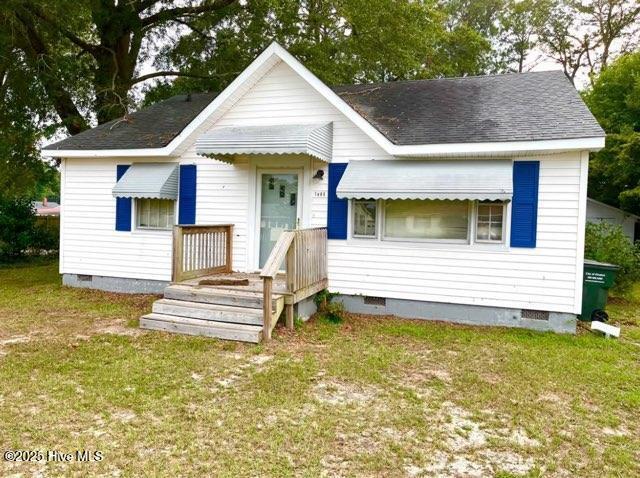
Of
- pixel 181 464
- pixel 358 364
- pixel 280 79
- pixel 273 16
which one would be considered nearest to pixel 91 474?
pixel 181 464

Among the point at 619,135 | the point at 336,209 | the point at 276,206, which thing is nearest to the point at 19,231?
the point at 276,206

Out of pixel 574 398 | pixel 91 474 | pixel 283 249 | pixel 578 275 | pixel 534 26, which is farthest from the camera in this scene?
pixel 534 26

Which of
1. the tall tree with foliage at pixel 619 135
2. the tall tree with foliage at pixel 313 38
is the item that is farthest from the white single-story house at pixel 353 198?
A: the tall tree with foliage at pixel 619 135

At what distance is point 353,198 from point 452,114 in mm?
2496

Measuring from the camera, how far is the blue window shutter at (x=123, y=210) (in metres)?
9.26

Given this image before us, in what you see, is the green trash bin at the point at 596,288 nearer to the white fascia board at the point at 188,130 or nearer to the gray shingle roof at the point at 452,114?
the gray shingle roof at the point at 452,114

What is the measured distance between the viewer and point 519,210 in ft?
22.7

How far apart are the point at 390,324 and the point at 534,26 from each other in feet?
85.4

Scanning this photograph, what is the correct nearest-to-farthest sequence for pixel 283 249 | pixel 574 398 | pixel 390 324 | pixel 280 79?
pixel 574 398
pixel 283 249
pixel 390 324
pixel 280 79

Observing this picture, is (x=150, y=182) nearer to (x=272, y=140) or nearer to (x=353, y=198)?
(x=272, y=140)

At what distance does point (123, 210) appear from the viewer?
928 cm

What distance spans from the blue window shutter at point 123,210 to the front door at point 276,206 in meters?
2.95

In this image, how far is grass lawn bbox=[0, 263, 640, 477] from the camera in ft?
10.6

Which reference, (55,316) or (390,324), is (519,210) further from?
(55,316)
